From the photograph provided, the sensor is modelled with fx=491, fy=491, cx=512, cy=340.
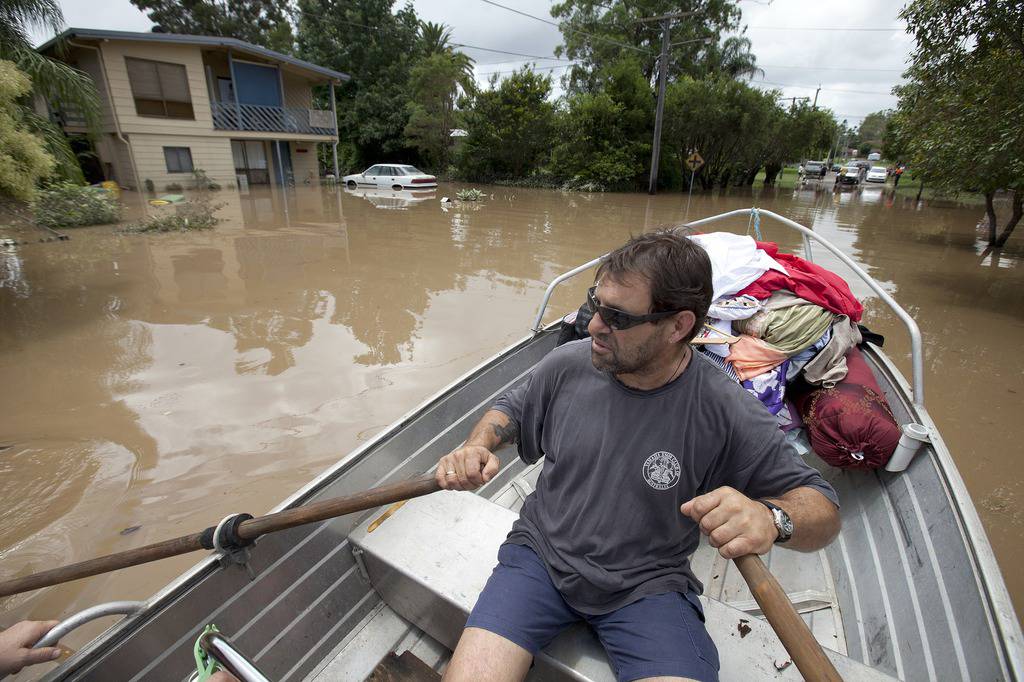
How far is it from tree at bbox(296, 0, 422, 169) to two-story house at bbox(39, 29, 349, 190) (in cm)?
701

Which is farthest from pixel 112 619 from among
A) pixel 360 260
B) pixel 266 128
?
pixel 266 128

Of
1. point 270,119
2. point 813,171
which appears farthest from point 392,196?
point 813,171

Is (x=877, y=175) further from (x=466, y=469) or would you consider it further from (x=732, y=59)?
(x=466, y=469)

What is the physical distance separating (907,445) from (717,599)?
1101 millimetres

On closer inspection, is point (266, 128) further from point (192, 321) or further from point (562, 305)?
point (562, 305)

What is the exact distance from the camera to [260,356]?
545cm

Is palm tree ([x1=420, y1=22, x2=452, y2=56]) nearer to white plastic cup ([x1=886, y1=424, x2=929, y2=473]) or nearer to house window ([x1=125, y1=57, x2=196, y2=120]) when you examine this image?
house window ([x1=125, y1=57, x2=196, y2=120])

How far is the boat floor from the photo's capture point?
2.04 meters

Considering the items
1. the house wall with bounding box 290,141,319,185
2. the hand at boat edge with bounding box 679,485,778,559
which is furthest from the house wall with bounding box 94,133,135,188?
the hand at boat edge with bounding box 679,485,778,559

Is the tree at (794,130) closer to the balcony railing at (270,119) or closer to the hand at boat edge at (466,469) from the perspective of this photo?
the balcony railing at (270,119)

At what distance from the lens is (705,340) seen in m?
2.78

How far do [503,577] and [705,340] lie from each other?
181 centimetres

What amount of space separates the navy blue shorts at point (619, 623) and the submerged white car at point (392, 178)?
64.8 ft

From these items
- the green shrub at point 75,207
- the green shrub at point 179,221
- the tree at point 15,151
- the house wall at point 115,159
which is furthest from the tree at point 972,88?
the house wall at point 115,159
